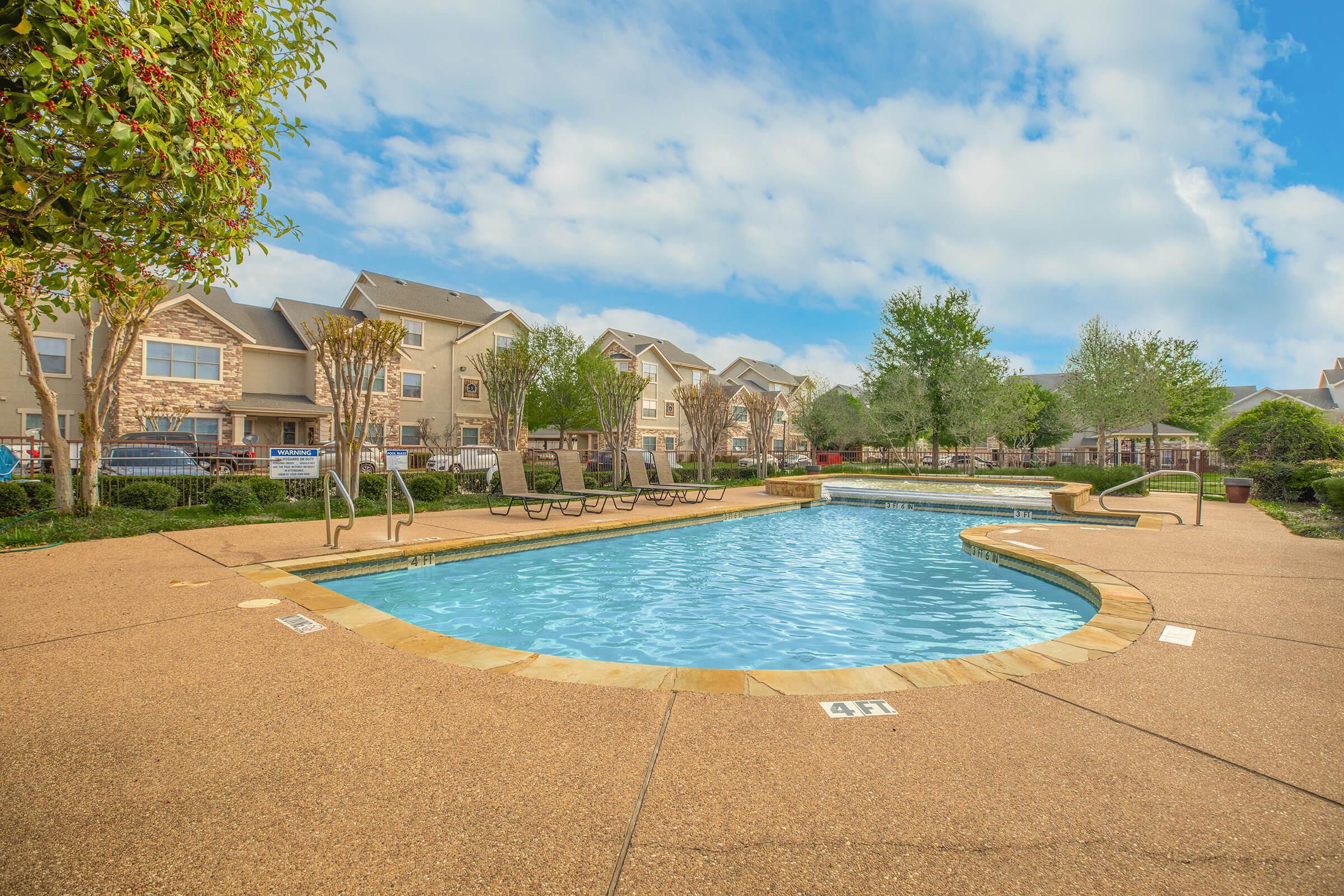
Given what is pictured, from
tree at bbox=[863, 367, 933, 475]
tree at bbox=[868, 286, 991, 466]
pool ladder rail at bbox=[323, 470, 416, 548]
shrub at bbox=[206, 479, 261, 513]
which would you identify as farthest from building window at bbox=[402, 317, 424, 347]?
tree at bbox=[868, 286, 991, 466]

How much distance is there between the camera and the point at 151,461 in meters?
14.6

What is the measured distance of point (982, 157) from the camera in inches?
540

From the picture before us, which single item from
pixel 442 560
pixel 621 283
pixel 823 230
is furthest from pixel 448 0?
pixel 621 283

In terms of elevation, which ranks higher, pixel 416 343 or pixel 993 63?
pixel 993 63

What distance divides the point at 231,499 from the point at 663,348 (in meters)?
37.5

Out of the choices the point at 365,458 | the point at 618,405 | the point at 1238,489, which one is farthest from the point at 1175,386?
the point at 365,458

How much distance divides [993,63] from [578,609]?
14.0 m

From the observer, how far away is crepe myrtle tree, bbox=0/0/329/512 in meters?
2.33

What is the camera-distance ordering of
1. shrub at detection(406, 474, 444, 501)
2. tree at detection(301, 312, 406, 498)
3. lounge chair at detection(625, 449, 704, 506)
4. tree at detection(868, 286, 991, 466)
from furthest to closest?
tree at detection(868, 286, 991, 466), lounge chair at detection(625, 449, 704, 506), shrub at detection(406, 474, 444, 501), tree at detection(301, 312, 406, 498)

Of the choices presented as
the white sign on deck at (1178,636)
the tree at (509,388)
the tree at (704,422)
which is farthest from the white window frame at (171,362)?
the white sign on deck at (1178,636)

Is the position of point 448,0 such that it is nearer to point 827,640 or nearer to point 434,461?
point 827,640

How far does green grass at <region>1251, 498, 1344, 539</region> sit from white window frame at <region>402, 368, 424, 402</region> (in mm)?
30738

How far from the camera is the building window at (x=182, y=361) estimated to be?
73.9 ft

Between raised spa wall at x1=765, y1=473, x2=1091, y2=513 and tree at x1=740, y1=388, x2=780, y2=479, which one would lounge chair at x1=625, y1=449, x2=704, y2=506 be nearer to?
raised spa wall at x1=765, y1=473, x2=1091, y2=513
